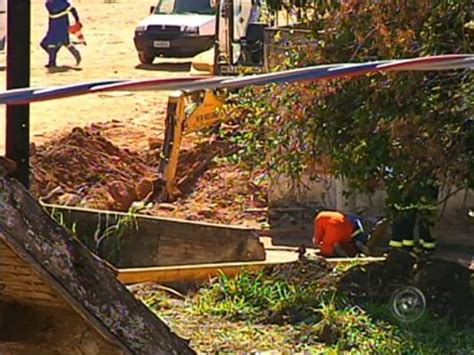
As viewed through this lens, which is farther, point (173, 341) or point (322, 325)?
point (322, 325)

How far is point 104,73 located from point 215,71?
34.5 ft

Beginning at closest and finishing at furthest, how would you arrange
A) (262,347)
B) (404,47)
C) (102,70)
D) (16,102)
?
(16,102) < (262,347) < (404,47) < (102,70)

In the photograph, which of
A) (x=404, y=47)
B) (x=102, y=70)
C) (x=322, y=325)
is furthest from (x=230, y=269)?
(x=102, y=70)

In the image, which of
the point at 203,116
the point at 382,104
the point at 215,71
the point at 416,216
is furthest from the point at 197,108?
the point at 382,104

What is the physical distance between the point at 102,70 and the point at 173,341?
24.1 m

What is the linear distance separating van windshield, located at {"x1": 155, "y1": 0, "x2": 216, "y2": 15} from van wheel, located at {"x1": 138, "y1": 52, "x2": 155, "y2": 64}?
1030mm

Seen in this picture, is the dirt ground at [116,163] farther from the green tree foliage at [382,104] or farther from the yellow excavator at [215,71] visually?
the green tree foliage at [382,104]

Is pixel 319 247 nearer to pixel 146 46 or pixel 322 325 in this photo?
pixel 322 325

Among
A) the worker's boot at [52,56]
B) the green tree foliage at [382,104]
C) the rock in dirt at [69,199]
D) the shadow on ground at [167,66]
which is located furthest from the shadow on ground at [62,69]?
the green tree foliage at [382,104]

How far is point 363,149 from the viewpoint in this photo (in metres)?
8.09

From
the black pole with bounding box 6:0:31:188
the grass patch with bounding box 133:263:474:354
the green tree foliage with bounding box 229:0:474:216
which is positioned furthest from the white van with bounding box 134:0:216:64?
the black pole with bounding box 6:0:31:188

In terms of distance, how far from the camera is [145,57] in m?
28.1

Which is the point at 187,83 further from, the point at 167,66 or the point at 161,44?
the point at 167,66

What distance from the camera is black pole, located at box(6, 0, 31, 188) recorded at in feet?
12.8
